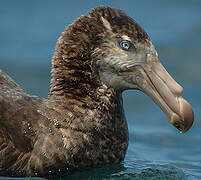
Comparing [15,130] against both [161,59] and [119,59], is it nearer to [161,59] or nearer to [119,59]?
[119,59]

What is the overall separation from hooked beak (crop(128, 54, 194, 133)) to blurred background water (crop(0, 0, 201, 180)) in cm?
70

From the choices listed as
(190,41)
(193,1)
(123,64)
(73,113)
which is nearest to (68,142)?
(73,113)

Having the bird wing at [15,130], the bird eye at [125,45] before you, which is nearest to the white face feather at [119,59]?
the bird eye at [125,45]

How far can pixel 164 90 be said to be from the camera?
19.1ft

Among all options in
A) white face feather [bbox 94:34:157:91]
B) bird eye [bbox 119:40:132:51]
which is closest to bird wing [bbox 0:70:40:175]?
white face feather [bbox 94:34:157:91]

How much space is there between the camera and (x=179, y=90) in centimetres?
577

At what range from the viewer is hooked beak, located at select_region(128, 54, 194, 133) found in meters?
5.78

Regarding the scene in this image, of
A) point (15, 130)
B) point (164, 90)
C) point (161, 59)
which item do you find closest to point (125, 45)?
point (164, 90)

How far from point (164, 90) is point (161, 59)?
383 centimetres

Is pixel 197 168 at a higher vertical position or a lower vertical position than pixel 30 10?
lower

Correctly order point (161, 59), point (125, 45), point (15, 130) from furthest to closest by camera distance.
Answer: point (161, 59) → point (125, 45) → point (15, 130)

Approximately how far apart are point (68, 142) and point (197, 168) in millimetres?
1881

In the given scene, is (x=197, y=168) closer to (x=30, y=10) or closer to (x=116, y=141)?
(x=116, y=141)

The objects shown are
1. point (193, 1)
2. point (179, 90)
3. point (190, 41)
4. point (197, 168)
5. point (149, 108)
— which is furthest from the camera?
point (193, 1)
